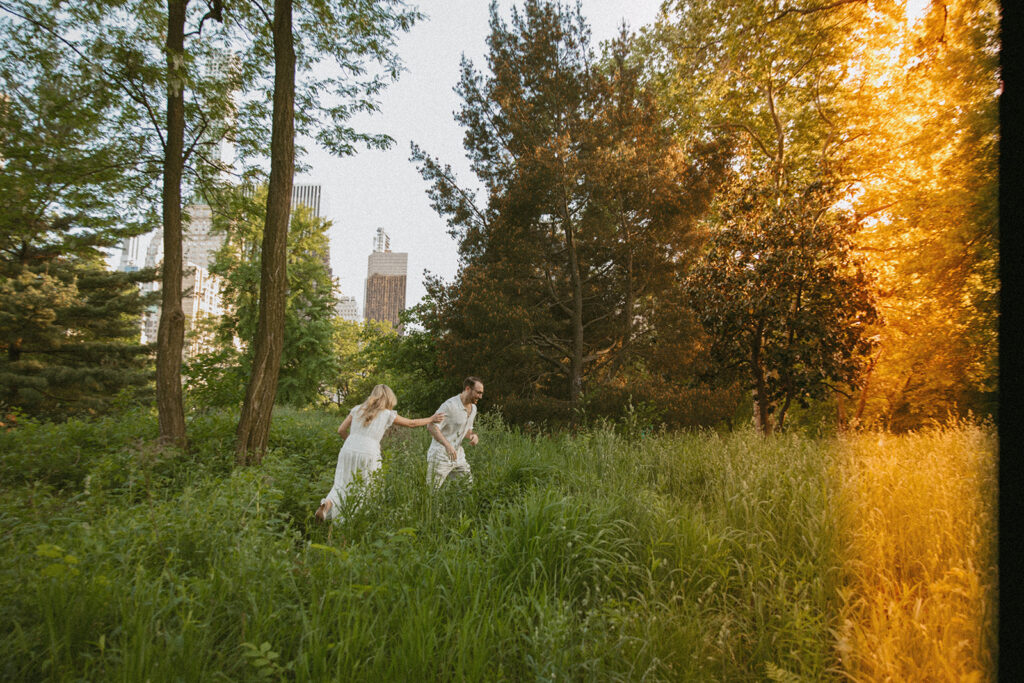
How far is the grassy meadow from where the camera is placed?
212 centimetres

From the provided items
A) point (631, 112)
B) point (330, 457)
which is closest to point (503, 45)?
point (631, 112)

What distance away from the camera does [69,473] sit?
23.6 ft

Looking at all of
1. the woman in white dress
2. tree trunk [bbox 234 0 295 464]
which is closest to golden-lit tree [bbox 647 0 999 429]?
the woman in white dress

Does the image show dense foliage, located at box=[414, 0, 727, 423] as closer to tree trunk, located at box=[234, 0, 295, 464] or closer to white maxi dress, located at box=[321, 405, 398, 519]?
tree trunk, located at box=[234, 0, 295, 464]

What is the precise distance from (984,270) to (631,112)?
13850mm

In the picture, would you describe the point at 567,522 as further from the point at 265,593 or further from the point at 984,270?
the point at 984,270

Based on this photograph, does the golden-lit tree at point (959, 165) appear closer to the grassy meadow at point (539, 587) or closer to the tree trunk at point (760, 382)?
the grassy meadow at point (539, 587)

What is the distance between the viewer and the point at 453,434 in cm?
643

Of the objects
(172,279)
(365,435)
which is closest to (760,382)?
(365,435)

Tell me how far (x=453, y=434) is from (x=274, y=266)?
3.94m

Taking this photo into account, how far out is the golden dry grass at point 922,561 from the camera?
28.7 inches

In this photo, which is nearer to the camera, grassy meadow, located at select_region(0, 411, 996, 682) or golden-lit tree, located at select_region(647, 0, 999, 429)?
golden-lit tree, located at select_region(647, 0, 999, 429)

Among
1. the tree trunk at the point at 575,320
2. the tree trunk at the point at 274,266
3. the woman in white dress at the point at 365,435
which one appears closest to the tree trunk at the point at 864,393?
the woman in white dress at the point at 365,435

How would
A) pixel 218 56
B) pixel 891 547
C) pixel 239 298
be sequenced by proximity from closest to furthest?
pixel 891 547, pixel 218 56, pixel 239 298
